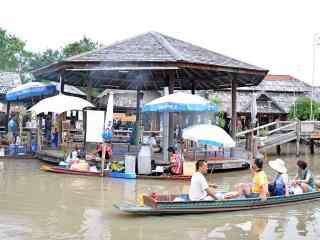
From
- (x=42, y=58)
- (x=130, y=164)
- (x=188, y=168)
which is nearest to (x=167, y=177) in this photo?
(x=188, y=168)

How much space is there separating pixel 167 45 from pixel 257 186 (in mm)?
8525

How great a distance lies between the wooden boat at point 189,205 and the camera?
871cm

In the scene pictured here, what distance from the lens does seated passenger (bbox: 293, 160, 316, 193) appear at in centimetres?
1098

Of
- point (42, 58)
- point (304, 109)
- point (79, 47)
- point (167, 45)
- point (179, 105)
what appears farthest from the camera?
point (42, 58)

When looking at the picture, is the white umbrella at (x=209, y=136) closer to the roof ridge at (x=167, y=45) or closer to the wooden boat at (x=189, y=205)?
the roof ridge at (x=167, y=45)

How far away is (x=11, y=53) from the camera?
170ft

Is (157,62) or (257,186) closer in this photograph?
(257,186)

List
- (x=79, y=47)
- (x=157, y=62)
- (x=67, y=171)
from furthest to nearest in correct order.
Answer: (x=79, y=47), (x=157, y=62), (x=67, y=171)

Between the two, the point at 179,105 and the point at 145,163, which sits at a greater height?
the point at 179,105

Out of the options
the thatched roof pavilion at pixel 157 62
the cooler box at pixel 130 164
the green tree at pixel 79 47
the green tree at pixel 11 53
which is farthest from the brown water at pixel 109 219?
the green tree at pixel 11 53

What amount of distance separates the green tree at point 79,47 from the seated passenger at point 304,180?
33194 millimetres

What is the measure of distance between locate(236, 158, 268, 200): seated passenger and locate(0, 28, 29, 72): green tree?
147ft

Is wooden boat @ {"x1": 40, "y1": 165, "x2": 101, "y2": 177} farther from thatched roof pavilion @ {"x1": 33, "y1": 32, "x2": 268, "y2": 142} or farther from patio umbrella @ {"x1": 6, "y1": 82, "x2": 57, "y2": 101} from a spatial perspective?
patio umbrella @ {"x1": 6, "y1": 82, "x2": 57, "y2": 101}

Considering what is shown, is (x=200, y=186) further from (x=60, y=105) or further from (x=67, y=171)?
(x=60, y=105)
